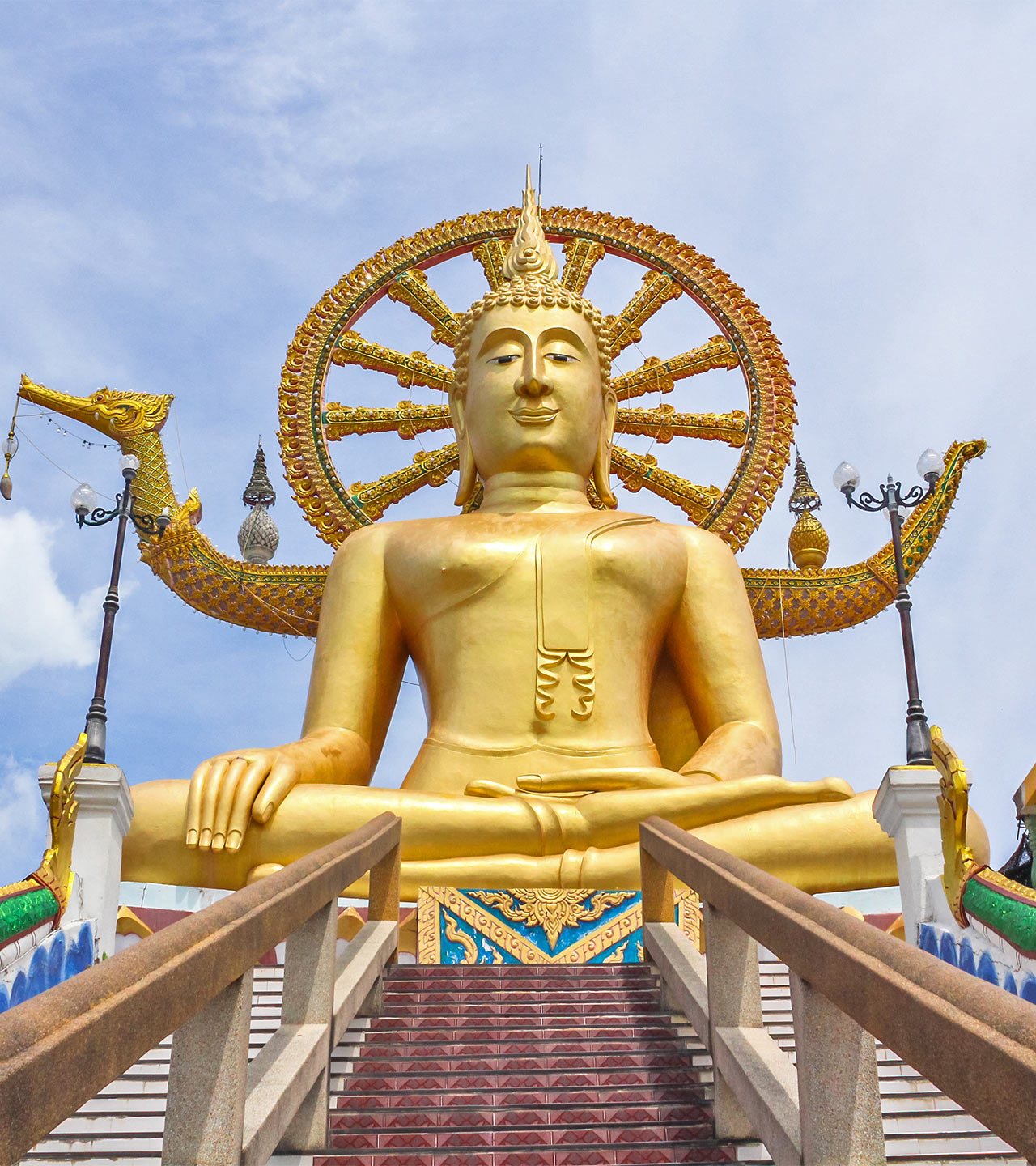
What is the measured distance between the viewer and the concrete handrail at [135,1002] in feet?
5.72

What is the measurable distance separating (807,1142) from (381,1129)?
1.34 m

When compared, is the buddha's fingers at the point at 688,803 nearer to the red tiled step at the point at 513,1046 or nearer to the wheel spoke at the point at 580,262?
the red tiled step at the point at 513,1046

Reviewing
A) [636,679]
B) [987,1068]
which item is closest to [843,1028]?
[987,1068]

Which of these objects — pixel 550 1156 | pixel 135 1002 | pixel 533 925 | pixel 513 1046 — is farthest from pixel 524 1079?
pixel 533 925

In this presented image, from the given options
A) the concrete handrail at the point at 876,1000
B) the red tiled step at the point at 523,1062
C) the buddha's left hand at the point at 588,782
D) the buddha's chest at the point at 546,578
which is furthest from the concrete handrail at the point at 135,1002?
the buddha's chest at the point at 546,578

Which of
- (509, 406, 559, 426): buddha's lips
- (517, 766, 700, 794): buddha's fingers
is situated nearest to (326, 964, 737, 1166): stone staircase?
(517, 766, 700, 794): buddha's fingers

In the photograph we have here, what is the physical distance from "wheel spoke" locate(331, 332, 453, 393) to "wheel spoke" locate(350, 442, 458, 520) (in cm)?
58

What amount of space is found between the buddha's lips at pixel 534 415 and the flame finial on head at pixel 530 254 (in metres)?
1.28

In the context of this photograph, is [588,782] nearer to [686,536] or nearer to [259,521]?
[686,536]

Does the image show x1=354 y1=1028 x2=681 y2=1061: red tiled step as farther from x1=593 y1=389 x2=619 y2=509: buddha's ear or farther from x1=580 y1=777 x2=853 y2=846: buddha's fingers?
x1=593 y1=389 x2=619 y2=509: buddha's ear

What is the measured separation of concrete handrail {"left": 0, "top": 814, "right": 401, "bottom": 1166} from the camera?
5.72 feet

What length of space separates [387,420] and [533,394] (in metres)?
2.06

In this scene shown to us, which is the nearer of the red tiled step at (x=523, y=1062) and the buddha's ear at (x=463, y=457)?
the red tiled step at (x=523, y=1062)

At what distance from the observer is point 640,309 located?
11.4 m
